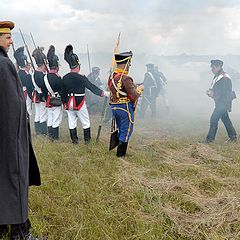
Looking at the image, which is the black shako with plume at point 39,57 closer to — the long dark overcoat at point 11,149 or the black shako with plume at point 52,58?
the black shako with plume at point 52,58

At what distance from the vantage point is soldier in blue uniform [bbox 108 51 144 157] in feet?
16.2

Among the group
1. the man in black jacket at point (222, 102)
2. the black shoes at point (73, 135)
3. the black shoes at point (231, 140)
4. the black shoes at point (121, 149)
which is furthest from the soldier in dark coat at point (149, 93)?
the black shoes at point (121, 149)

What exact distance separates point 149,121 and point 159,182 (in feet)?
21.9

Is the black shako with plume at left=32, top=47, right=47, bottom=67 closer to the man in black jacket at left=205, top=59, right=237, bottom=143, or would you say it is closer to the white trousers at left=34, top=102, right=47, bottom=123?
the white trousers at left=34, top=102, right=47, bottom=123

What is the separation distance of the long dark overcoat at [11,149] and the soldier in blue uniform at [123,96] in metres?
2.70

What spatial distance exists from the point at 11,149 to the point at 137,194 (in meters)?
1.75

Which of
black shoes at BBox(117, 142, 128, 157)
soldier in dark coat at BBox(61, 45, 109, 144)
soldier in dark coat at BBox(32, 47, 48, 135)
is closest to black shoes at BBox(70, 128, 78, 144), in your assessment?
soldier in dark coat at BBox(61, 45, 109, 144)

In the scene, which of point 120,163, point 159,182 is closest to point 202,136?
point 120,163

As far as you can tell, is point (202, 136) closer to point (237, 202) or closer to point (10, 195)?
point (237, 202)

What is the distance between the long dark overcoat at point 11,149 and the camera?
7.54ft

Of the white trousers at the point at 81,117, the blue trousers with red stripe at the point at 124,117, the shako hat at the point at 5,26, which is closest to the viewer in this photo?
the shako hat at the point at 5,26

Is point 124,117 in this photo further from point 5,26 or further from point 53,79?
point 5,26

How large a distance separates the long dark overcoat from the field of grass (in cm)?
65

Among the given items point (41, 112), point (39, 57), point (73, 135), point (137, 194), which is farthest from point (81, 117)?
point (137, 194)
